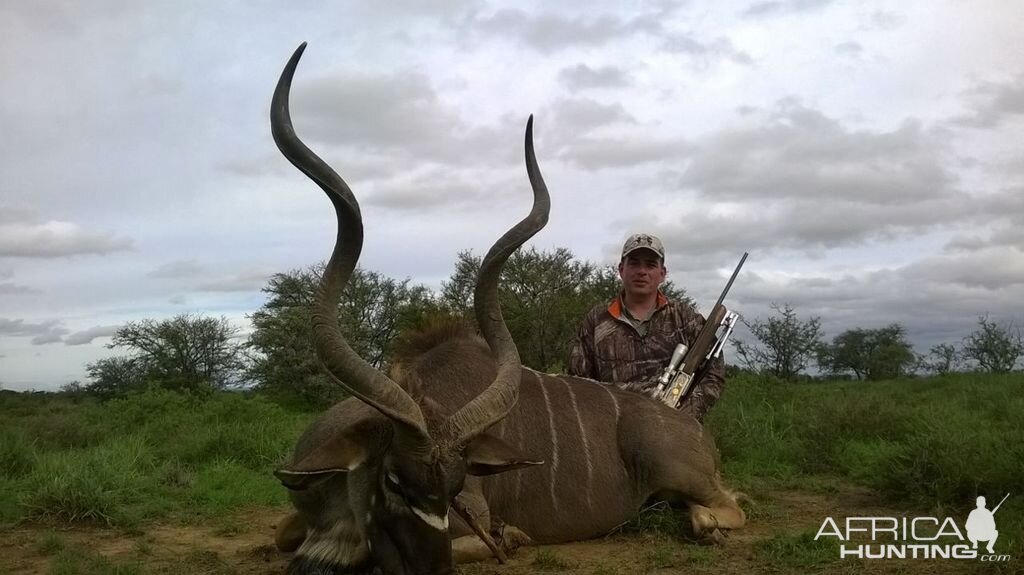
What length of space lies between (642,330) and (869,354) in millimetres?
25410

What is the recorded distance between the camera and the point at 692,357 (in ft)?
17.8

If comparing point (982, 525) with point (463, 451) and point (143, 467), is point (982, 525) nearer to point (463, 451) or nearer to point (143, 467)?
point (463, 451)

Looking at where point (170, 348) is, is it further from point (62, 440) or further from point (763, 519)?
point (763, 519)

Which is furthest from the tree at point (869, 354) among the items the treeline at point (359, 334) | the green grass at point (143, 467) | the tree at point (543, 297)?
the green grass at point (143, 467)

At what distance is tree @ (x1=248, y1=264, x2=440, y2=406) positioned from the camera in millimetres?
14344

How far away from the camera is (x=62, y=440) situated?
324 inches

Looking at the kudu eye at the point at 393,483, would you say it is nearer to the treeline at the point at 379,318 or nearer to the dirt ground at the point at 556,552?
the dirt ground at the point at 556,552

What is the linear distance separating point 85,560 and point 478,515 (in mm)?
1710

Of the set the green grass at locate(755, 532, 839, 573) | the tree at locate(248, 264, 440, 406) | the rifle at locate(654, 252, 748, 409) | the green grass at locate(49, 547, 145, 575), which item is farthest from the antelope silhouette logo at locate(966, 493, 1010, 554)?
the tree at locate(248, 264, 440, 406)

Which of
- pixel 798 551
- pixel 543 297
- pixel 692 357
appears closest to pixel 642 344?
pixel 692 357

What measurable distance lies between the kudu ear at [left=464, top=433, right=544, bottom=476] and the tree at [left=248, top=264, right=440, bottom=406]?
10097mm

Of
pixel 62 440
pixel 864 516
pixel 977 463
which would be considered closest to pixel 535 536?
pixel 864 516

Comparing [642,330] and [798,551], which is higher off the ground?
[642,330]

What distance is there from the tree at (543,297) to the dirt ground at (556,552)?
6.52 metres
